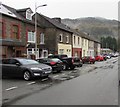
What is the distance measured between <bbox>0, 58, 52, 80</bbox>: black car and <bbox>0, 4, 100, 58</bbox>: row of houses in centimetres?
922

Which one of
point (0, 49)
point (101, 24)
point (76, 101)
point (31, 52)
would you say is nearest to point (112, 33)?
point (101, 24)

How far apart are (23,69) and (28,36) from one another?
1833cm

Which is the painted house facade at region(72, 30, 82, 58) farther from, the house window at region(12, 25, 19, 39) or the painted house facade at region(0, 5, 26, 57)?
the house window at region(12, 25, 19, 39)

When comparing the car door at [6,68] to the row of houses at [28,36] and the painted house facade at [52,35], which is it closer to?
the row of houses at [28,36]

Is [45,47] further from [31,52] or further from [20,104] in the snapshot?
[20,104]

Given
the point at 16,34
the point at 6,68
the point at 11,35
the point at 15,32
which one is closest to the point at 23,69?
the point at 6,68

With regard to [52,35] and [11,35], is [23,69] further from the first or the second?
[52,35]

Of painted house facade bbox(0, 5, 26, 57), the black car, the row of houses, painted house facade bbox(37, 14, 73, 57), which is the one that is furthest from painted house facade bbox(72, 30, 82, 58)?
the black car

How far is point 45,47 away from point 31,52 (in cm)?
638

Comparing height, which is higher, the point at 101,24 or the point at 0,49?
the point at 101,24

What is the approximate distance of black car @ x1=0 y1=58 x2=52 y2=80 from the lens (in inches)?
599

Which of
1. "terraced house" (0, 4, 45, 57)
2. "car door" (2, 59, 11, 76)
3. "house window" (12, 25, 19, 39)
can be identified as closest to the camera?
"car door" (2, 59, 11, 76)

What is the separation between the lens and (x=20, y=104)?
7996 millimetres

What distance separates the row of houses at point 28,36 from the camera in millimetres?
27422
